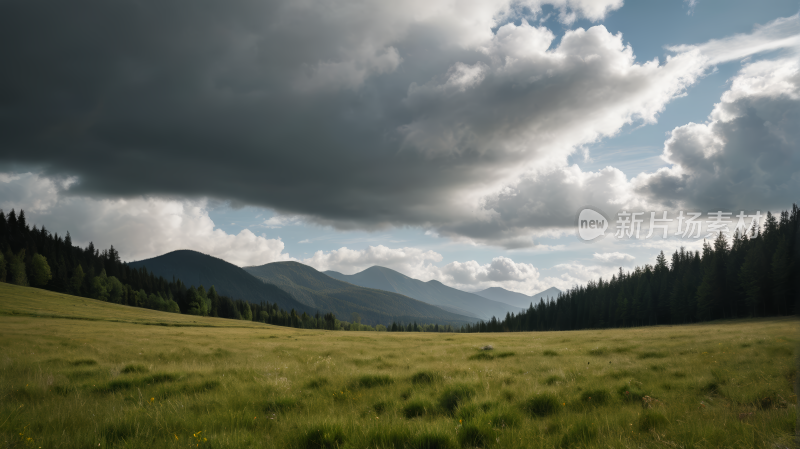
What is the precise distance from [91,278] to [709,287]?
597 feet

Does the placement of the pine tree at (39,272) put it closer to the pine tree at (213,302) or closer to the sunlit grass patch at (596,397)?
the pine tree at (213,302)

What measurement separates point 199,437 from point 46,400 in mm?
5665

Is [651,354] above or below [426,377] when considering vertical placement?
below

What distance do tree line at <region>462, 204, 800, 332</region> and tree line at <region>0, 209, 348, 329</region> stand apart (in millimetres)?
128159

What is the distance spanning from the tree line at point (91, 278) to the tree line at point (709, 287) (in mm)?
128159

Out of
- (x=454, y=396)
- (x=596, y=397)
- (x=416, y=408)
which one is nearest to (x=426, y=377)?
(x=454, y=396)

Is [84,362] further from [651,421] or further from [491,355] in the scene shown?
[651,421]

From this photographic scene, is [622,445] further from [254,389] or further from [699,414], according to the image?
[254,389]

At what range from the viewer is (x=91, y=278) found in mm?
120125

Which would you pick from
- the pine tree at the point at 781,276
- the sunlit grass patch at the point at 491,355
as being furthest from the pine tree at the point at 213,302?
the pine tree at the point at 781,276

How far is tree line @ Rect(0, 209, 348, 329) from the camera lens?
109 metres

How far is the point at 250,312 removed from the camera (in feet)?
507

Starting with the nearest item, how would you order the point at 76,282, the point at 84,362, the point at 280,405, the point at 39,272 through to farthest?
the point at 280,405
the point at 84,362
the point at 39,272
the point at 76,282

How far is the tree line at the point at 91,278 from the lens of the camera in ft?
358
